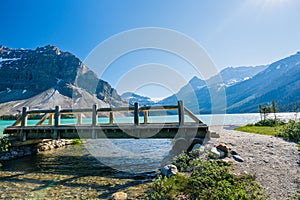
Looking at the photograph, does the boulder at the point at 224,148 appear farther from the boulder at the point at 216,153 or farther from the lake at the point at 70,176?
the lake at the point at 70,176

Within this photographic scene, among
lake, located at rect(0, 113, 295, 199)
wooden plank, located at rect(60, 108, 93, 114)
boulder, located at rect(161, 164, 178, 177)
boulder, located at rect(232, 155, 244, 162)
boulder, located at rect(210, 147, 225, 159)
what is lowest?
lake, located at rect(0, 113, 295, 199)

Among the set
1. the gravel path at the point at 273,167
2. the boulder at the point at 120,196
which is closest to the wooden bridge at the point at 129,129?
the gravel path at the point at 273,167

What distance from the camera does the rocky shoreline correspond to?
13630mm

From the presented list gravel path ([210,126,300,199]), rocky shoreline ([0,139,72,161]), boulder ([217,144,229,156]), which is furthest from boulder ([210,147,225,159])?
rocky shoreline ([0,139,72,161])

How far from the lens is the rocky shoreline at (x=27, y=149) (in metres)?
13.6

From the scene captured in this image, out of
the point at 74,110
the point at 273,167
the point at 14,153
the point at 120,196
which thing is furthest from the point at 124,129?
the point at 14,153

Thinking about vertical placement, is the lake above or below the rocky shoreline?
below

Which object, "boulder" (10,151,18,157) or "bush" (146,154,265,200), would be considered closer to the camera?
"bush" (146,154,265,200)

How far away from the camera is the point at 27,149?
15.0 meters

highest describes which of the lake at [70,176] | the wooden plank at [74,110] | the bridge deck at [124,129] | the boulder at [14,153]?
the wooden plank at [74,110]

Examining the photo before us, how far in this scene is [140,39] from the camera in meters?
15.1

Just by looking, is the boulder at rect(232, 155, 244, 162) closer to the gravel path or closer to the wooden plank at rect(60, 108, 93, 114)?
the gravel path

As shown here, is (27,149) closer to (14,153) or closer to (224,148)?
(14,153)

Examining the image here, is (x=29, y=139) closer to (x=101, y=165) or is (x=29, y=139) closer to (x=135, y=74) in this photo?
(x=101, y=165)
